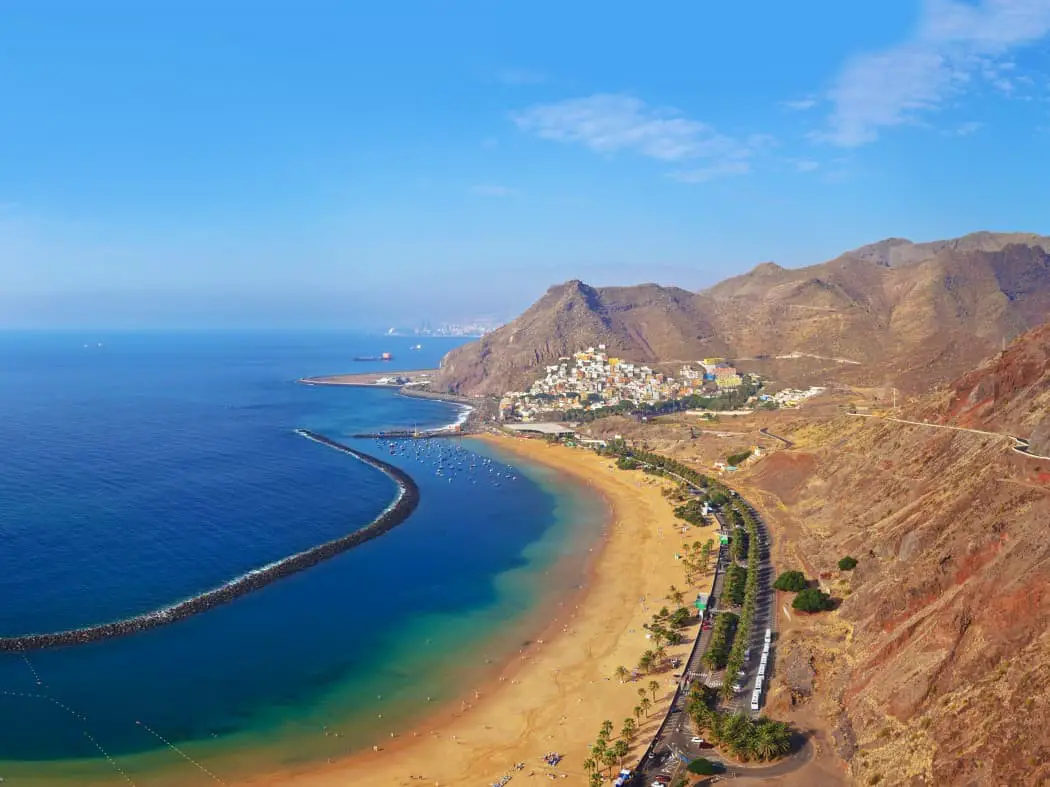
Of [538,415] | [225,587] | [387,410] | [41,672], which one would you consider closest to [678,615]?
[225,587]

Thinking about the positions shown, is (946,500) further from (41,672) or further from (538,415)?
(538,415)

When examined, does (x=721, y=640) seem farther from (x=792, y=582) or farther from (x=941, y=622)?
(x=941, y=622)

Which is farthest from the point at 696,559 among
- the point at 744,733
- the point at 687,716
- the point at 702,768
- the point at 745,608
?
the point at 702,768

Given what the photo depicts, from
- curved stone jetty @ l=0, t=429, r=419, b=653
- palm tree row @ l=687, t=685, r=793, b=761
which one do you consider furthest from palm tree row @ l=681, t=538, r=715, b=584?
curved stone jetty @ l=0, t=429, r=419, b=653

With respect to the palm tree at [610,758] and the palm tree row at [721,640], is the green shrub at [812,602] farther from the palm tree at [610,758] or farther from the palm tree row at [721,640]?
the palm tree at [610,758]

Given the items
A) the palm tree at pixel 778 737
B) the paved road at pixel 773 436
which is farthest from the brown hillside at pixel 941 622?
the paved road at pixel 773 436

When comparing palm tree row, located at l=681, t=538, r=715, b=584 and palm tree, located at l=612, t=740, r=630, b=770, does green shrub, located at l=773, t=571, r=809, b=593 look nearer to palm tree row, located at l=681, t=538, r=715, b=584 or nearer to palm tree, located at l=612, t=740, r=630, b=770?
palm tree row, located at l=681, t=538, r=715, b=584
